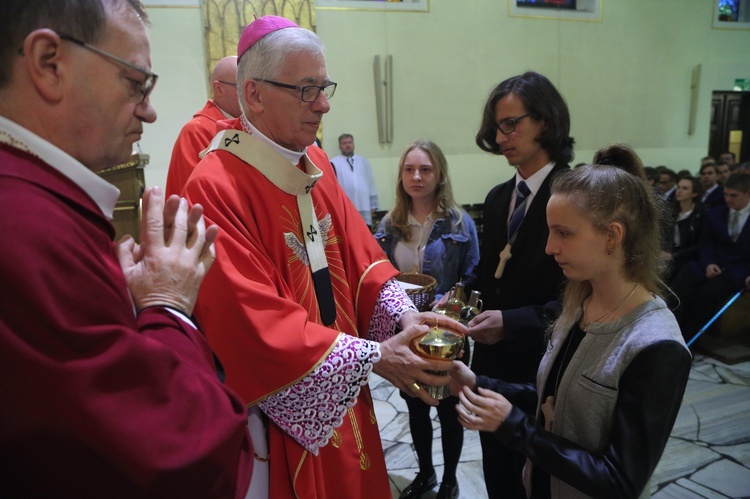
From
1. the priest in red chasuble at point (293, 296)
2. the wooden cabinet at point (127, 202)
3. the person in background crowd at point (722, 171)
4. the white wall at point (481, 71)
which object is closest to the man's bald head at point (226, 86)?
the wooden cabinet at point (127, 202)

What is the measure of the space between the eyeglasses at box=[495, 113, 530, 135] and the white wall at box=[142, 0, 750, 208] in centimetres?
604

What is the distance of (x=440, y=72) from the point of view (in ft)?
27.2

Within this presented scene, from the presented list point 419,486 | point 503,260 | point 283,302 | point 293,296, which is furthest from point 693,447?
point 283,302

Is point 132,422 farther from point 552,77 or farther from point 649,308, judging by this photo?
point 552,77

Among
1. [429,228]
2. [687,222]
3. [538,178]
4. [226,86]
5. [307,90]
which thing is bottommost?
[687,222]

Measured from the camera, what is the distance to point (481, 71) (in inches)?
333

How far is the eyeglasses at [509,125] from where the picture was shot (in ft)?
6.74

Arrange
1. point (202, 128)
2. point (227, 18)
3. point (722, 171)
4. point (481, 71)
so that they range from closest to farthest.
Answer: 1. point (202, 128)
2. point (227, 18)
3. point (722, 171)
4. point (481, 71)

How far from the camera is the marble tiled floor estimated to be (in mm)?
2984

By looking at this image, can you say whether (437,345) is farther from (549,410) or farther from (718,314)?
(718,314)

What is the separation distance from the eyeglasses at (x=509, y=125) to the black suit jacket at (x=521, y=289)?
9.5 inches

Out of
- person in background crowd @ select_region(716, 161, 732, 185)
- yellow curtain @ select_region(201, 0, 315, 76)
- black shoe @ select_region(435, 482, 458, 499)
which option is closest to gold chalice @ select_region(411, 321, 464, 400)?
black shoe @ select_region(435, 482, 458, 499)

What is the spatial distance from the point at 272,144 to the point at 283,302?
54cm

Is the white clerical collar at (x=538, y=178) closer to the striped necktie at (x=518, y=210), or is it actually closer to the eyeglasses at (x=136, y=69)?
the striped necktie at (x=518, y=210)
